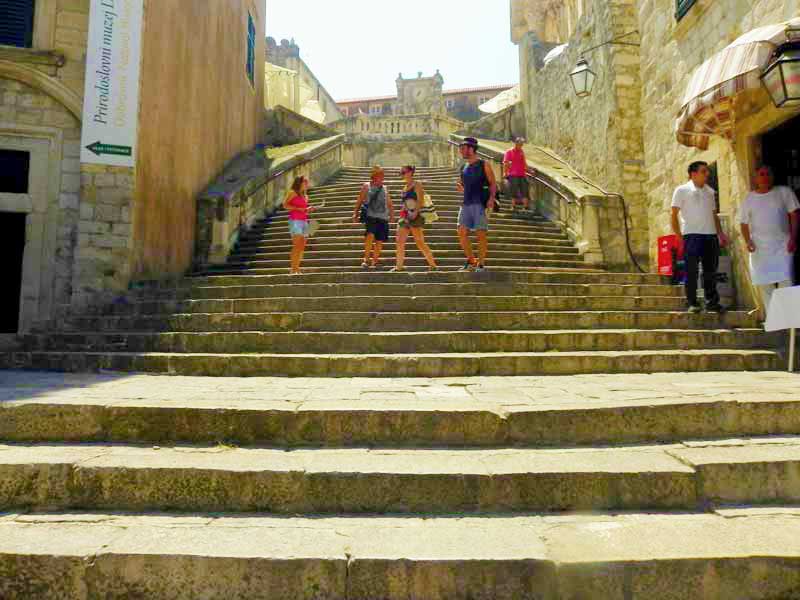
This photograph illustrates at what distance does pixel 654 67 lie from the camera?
8430 millimetres

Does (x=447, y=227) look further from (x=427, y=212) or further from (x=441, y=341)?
(x=441, y=341)

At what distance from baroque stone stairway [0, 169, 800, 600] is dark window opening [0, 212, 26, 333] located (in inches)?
127

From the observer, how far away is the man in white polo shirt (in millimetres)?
5723

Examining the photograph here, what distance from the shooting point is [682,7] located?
24.0 feet

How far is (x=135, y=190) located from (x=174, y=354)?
13.9 ft

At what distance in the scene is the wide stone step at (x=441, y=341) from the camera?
16.8 ft

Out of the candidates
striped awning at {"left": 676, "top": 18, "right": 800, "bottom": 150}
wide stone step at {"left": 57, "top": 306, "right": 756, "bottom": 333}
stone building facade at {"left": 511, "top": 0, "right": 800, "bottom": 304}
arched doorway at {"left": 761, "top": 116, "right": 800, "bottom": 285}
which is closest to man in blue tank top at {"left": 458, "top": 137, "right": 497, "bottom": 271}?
wide stone step at {"left": 57, "top": 306, "right": 756, "bottom": 333}

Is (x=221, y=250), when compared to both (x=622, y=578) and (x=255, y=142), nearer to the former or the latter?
(x=255, y=142)

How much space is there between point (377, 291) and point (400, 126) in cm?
1827

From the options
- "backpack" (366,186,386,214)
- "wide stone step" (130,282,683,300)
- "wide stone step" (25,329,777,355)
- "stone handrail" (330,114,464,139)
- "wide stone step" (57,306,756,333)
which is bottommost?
"wide stone step" (25,329,777,355)

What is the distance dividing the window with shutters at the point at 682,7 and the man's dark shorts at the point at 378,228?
202 inches

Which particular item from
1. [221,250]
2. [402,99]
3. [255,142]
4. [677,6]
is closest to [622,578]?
[677,6]

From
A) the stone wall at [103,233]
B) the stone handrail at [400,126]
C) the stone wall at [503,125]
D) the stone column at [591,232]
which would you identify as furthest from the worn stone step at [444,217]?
the stone handrail at [400,126]

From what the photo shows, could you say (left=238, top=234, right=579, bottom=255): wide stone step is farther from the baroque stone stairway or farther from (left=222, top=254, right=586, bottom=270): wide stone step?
the baroque stone stairway
